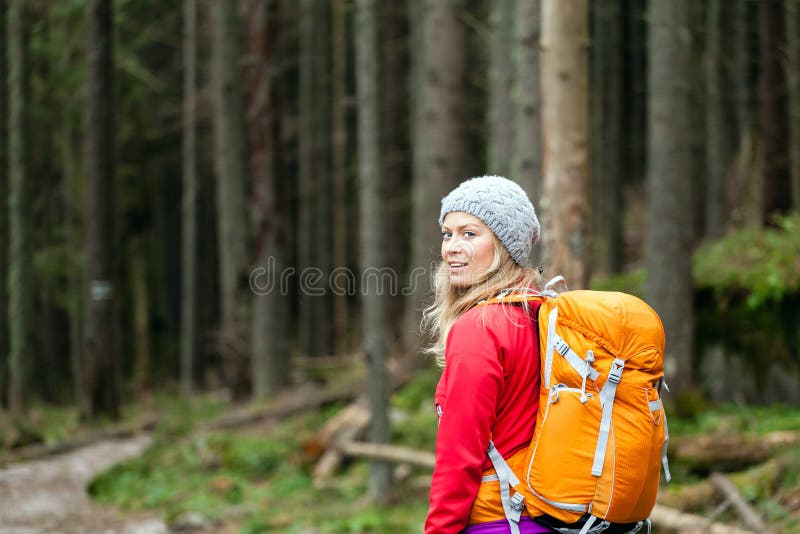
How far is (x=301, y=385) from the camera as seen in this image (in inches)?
651

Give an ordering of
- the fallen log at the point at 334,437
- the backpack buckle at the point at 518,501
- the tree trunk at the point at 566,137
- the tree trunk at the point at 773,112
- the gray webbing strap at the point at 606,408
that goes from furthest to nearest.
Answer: the tree trunk at the point at 773,112, the fallen log at the point at 334,437, the tree trunk at the point at 566,137, the backpack buckle at the point at 518,501, the gray webbing strap at the point at 606,408

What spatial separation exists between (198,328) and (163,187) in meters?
4.86

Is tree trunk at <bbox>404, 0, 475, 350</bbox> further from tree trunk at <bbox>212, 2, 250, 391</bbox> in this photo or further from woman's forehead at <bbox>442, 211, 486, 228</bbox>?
woman's forehead at <bbox>442, 211, 486, 228</bbox>

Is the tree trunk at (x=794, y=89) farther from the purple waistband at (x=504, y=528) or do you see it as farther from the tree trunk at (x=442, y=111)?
the purple waistband at (x=504, y=528)

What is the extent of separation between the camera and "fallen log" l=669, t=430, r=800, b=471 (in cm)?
687

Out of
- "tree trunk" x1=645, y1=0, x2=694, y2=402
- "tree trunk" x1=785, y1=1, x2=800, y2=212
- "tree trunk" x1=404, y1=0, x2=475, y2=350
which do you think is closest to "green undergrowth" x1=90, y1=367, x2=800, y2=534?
"tree trunk" x1=645, y1=0, x2=694, y2=402

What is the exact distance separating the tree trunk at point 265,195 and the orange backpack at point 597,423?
43.8ft

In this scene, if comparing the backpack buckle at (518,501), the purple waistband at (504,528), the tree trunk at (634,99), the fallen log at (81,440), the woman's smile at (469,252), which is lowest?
the fallen log at (81,440)

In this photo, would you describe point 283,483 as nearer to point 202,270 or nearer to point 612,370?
point 612,370

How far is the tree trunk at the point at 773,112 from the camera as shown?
12.0 m

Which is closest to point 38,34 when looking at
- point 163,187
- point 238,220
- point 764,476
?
point 238,220

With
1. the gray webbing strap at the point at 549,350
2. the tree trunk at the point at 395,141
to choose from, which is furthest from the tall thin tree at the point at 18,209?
the gray webbing strap at the point at 549,350

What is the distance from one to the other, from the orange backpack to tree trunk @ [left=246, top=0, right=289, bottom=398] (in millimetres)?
13362

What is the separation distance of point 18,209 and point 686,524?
12.1 m
